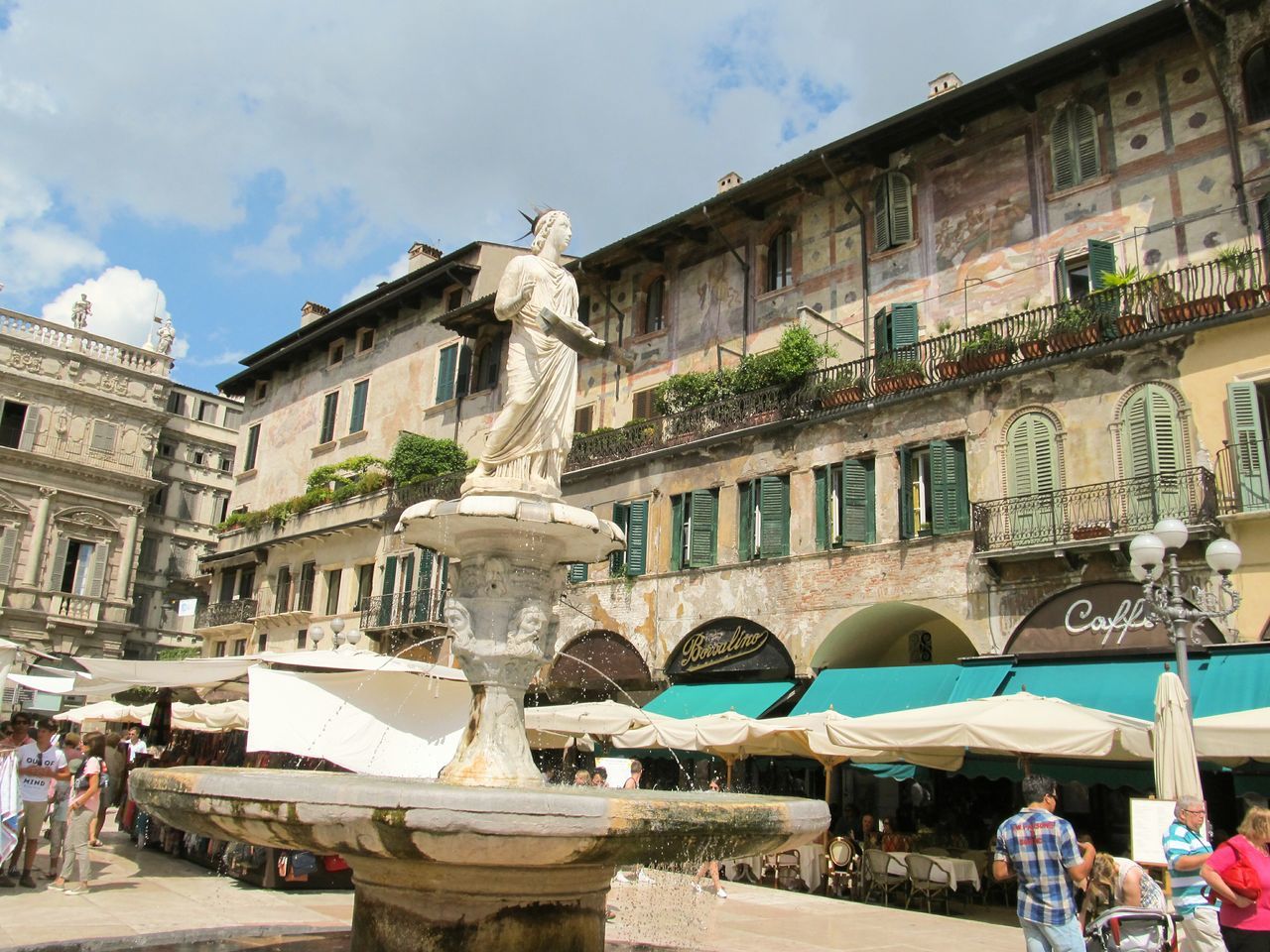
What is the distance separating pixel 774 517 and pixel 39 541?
32.4 m

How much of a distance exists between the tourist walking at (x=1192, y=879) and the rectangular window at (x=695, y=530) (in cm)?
1500

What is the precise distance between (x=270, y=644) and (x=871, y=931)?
92.0 ft

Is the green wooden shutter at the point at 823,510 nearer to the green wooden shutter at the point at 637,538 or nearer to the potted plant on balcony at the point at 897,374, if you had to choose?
the potted plant on balcony at the point at 897,374

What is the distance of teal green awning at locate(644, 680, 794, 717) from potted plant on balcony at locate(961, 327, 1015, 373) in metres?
6.74

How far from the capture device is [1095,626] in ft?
52.3

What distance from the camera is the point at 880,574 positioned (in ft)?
62.1

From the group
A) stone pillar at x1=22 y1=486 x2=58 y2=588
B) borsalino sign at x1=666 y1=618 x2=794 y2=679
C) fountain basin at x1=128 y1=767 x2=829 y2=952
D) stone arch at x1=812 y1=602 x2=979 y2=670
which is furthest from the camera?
stone pillar at x1=22 y1=486 x2=58 y2=588

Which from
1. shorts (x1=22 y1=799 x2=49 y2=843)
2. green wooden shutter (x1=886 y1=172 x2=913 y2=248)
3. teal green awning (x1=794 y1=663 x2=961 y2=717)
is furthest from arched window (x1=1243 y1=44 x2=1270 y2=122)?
shorts (x1=22 y1=799 x2=49 y2=843)

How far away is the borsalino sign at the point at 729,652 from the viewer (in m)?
20.3

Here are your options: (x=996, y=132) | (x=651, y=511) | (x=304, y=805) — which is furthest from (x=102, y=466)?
(x=304, y=805)

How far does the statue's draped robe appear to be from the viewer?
8562 mm

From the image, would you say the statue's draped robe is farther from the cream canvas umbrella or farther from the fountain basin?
the cream canvas umbrella

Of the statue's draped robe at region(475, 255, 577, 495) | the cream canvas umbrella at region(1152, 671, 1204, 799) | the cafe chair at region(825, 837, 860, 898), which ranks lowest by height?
the cafe chair at region(825, 837, 860, 898)

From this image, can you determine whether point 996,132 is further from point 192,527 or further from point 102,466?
point 192,527
